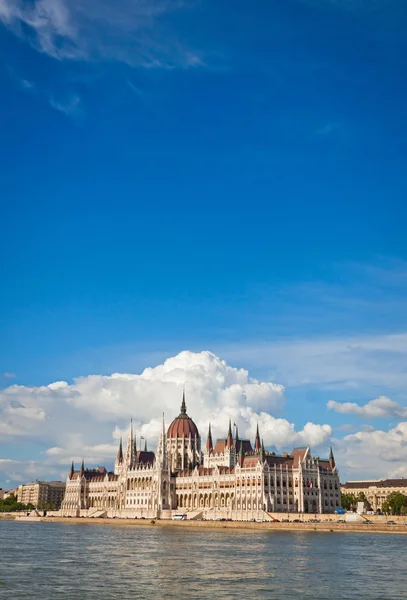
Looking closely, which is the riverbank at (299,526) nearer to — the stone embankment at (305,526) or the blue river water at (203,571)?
the stone embankment at (305,526)

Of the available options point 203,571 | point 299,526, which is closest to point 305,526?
point 299,526

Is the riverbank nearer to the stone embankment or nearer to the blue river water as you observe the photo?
the stone embankment

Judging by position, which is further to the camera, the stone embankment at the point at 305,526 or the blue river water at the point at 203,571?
the stone embankment at the point at 305,526

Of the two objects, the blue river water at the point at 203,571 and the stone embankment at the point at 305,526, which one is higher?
the stone embankment at the point at 305,526

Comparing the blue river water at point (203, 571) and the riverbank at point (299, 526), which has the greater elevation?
the riverbank at point (299, 526)

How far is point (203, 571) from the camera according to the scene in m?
64.2

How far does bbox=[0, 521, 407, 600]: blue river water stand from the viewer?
52250 mm

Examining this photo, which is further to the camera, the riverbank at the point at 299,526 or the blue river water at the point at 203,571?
the riverbank at the point at 299,526

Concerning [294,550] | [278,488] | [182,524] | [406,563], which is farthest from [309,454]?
[406,563]

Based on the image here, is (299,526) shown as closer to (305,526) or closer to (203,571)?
(305,526)

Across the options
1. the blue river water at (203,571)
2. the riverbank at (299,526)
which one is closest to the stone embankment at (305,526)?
the riverbank at (299,526)

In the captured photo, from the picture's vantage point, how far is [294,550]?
287 ft

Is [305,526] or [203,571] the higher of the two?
[305,526]

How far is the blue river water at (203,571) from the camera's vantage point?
52.2 metres
